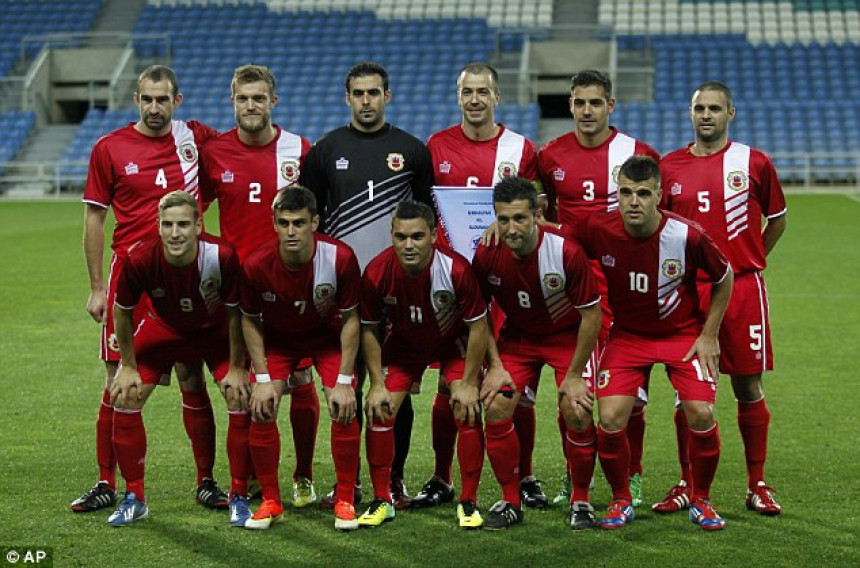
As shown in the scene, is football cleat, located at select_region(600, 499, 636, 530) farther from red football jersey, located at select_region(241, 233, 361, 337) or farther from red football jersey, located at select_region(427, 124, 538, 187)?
red football jersey, located at select_region(427, 124, 538, 187)

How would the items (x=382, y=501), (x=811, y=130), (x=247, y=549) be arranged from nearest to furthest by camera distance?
(x=247, y=549) < (x=382, y=501) < (x=811, y=130)

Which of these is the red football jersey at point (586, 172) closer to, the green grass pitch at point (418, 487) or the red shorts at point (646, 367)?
the red shorts at point (646, 367)

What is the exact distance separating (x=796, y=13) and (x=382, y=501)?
27.5m

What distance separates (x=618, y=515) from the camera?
5387 mm

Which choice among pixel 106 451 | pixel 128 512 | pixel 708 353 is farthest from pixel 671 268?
pixel 106 451

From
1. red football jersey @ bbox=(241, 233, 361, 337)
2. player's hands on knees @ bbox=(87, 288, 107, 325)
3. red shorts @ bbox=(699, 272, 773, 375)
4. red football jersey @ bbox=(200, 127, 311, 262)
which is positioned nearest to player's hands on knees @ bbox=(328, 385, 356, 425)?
red football jersey @ bbox=(241, 233, 361, 337)

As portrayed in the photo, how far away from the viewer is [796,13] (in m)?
30.2

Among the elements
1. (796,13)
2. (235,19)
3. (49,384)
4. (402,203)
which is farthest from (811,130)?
(402,203)

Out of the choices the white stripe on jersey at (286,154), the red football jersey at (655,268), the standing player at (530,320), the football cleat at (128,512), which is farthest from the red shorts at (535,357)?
the football cleat at (128,512)

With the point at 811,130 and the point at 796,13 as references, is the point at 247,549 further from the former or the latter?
the point at 796,13

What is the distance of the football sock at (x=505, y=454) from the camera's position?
5.44 metres

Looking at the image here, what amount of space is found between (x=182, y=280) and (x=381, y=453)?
46.2 inches

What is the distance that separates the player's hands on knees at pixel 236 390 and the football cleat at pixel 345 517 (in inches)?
24.2

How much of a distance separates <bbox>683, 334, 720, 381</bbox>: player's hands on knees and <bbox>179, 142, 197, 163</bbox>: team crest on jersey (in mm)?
2506
